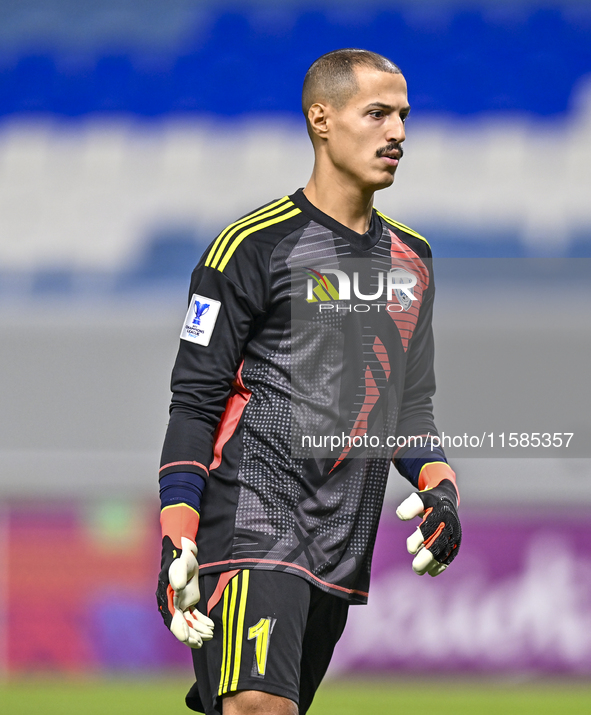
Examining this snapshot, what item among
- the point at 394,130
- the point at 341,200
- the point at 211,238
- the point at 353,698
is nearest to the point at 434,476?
the point at 341,200

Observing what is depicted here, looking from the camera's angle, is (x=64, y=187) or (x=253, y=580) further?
(x=64, y=187)

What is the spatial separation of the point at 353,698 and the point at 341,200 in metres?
3.52

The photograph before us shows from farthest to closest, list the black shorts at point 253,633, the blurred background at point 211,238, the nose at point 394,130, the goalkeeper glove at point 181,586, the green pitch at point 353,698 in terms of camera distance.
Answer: the blurred background at point 211,238
the green pitch at point 353,698
the nose at point 394,130
the black shorts at point 253,633
the goalkeeper glove at point 181,586

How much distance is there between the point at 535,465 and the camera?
18.8 ft

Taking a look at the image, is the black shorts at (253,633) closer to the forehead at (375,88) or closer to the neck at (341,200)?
the neck at (341,200)

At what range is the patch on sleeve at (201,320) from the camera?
1.96 meters

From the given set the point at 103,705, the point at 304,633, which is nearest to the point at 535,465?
the point at 103,705

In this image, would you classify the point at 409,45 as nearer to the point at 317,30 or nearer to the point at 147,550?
the point at 317,30

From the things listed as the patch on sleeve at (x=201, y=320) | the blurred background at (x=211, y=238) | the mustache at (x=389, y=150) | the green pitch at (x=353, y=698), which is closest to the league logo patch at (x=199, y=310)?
the patch on sleeve at (x=201, y=320)

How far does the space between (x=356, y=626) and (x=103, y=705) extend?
4.48 feet

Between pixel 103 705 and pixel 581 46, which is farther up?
pixel 581 46

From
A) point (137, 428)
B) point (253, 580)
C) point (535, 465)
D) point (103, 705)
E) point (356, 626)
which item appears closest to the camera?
point (253, 580)

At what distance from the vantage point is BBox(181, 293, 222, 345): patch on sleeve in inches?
77.3

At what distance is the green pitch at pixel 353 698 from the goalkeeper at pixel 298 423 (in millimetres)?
2945
